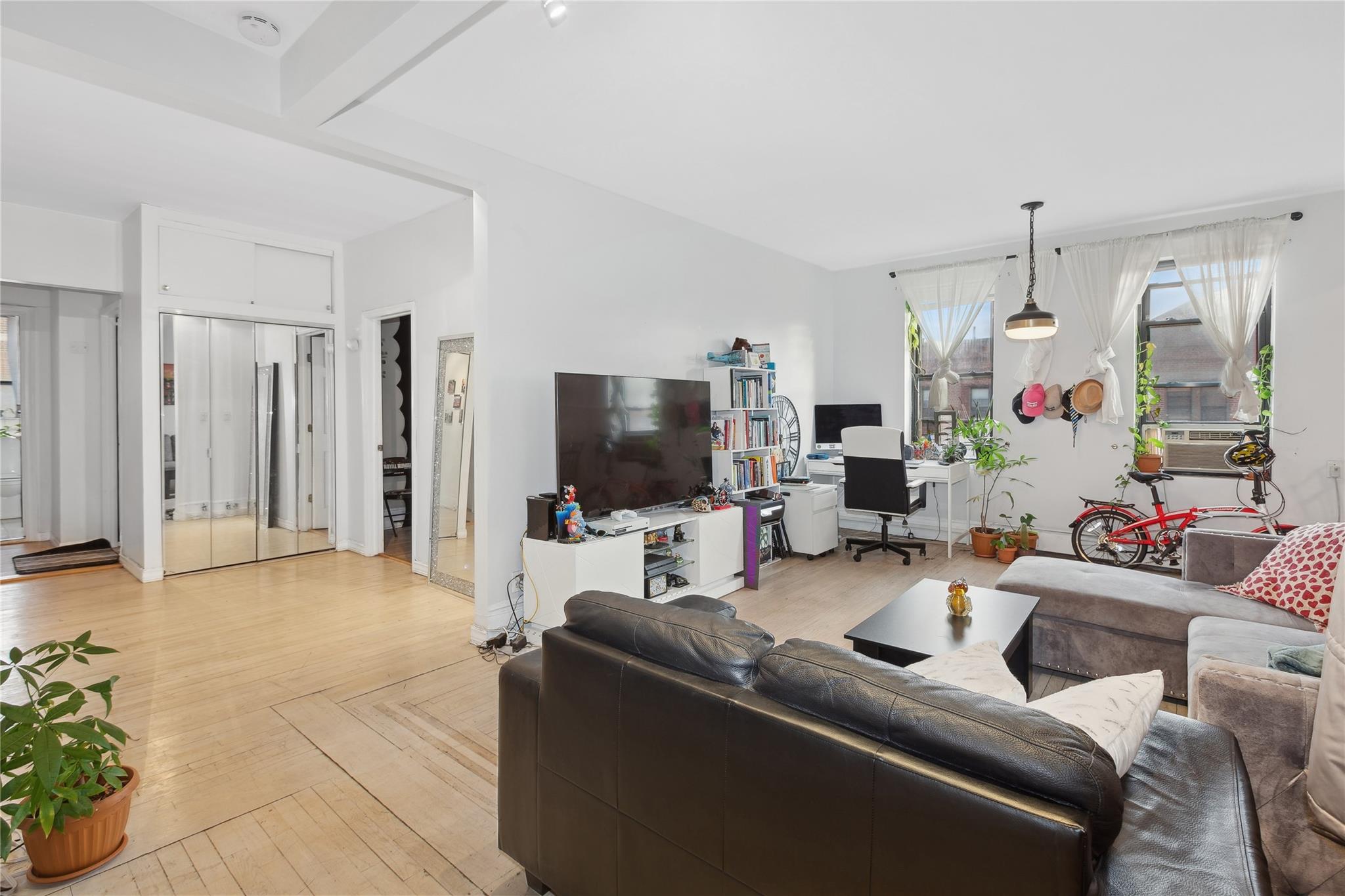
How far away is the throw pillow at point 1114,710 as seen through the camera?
44.7 inches

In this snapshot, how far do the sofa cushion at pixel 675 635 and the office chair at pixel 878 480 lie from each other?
3918 mm

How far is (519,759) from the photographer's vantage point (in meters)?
1.71

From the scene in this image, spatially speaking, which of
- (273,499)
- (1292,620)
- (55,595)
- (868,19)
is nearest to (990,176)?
(868,19)

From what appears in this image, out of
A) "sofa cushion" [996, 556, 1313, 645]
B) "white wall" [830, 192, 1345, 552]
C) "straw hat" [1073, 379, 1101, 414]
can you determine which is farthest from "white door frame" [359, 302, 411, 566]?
"straw hat" [1073, 379, 1101, 414]

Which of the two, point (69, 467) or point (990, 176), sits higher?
point (990, 176)

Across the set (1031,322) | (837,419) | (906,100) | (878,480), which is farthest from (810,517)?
(906,100)

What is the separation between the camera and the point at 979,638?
238 centimetres

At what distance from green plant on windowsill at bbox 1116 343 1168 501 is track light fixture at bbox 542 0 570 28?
5.09 metres

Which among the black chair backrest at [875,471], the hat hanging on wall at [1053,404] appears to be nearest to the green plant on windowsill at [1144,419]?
the hat hanging on wall at [1053,404]

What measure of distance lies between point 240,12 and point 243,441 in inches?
148

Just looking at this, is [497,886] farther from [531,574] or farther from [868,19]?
[868,19]

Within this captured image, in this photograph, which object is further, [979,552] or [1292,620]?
[979,552]

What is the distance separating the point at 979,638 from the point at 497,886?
180 cm

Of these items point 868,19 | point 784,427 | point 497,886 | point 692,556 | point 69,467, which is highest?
point 868,19
